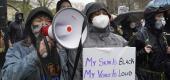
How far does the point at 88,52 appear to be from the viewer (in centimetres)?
410

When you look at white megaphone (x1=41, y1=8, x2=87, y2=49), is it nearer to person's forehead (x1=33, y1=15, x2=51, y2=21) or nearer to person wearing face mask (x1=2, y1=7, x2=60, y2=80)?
person wearing face mask (x1=2, y1=7, x2=60, y2=80)

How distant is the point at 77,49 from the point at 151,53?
223 centimetres

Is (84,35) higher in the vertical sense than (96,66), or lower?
higher

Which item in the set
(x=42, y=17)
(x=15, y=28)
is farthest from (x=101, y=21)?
(x=15, y=28)

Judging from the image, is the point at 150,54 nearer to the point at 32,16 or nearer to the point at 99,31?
the point at 99,31

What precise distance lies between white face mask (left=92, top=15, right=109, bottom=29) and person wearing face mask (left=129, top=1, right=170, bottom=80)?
37.8 inches

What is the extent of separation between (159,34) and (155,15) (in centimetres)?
29

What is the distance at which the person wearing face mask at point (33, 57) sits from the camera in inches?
136

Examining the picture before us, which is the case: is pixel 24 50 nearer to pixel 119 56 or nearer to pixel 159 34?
pixel 119 56

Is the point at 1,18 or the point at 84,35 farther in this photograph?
the point at 1,18

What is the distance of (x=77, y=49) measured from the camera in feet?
11.6

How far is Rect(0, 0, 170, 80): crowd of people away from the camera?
3.51 metres

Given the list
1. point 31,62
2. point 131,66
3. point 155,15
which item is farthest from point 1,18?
point 31,62

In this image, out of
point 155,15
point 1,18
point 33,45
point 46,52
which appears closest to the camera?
point 46,52
